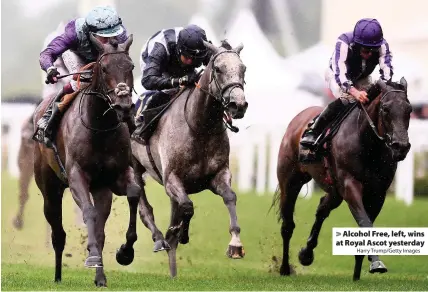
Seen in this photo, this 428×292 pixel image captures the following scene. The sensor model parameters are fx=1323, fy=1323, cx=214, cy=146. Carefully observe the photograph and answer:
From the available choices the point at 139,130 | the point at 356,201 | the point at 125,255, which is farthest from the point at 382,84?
the point at 125,255

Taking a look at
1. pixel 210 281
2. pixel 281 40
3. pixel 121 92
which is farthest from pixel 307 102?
pixel 121 92

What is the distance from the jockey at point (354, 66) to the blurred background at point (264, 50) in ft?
10.4

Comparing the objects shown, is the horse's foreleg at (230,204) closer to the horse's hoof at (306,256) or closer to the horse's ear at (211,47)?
the horse's ear at (211,47)

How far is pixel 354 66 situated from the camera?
12.3 m

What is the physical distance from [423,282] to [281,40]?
178 inches

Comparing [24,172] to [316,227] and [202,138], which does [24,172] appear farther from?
[202,138]

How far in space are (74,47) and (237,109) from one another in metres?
1.68

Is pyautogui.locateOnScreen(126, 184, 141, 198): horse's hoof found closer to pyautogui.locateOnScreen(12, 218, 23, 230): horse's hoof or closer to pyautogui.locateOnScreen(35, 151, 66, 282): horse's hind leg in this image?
pyautogui.locateOnScreen(35, 151, 66, 282): horse's hind leg

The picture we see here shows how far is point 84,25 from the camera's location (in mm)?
11039

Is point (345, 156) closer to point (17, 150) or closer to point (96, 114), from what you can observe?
point (96, 114)

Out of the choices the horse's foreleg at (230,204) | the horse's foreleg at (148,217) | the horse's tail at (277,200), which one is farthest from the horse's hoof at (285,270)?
the horse's foreleg at (230,204)

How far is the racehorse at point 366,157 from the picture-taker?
11.1m

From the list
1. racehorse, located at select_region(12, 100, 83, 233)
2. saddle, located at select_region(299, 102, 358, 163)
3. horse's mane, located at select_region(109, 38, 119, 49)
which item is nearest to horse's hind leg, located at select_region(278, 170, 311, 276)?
saddle, located at select_region(299, 102, 358, 163)

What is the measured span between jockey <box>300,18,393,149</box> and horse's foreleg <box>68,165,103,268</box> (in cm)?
252
